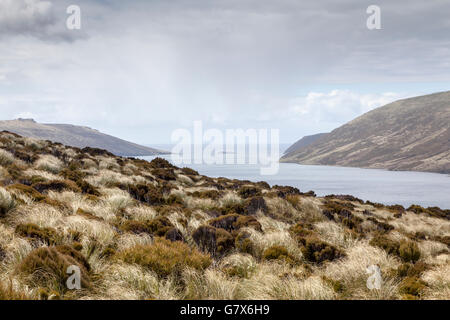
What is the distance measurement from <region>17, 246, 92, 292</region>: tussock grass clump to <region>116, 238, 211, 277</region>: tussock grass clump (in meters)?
0.81

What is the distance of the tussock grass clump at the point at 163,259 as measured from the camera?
5.39 metres

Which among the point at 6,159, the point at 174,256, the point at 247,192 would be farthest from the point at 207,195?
the point at 174,256

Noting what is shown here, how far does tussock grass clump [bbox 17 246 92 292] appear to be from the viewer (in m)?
4.69

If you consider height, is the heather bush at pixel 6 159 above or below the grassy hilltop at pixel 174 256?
above

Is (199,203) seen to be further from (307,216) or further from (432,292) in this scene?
(432,292)

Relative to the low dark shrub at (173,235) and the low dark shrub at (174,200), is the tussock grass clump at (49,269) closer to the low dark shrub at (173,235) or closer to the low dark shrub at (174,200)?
the low dark shrub at (173,235)

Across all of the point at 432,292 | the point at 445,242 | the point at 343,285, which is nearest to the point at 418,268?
the point at 432,292

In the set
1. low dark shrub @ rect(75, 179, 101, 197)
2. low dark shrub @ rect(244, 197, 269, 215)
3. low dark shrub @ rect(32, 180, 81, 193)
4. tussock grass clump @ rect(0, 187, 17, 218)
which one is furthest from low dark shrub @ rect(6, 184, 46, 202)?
low dark shrub @ rect(244, 197, 269, 215)

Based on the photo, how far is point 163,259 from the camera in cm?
553

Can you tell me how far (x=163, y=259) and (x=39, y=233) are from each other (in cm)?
281

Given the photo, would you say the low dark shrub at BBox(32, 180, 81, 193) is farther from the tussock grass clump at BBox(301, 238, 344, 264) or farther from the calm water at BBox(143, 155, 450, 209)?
the calm water at BBox(143, 155, 450, 209)

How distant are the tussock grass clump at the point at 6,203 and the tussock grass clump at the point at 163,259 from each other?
4.29 meters

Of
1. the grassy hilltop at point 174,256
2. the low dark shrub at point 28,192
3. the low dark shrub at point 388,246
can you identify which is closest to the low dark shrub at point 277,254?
the grassy hilltop at point 174,256
